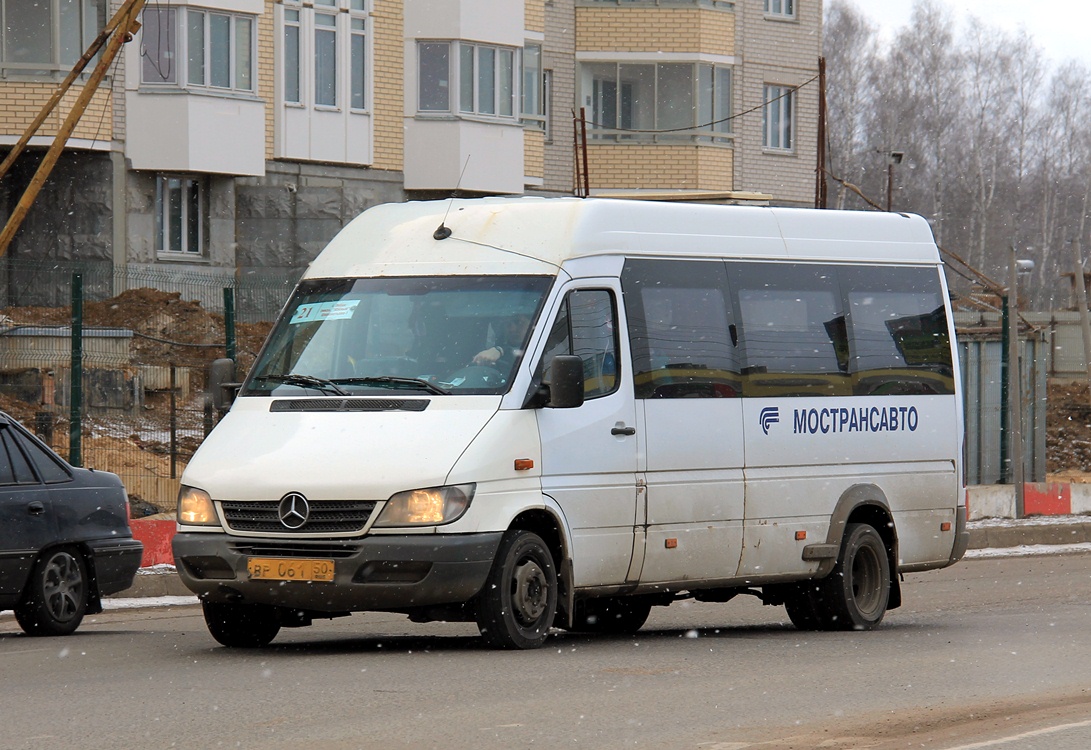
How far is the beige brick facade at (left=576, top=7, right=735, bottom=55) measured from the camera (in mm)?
48219

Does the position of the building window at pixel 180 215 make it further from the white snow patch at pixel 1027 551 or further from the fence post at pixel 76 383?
the fence post at pixel 76 383

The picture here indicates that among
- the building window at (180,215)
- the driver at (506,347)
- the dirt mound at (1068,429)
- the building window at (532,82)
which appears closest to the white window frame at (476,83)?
the building window at (532,82)

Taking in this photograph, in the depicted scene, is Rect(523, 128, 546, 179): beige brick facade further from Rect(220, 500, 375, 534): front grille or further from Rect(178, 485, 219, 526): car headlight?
Rect(220, 500, 375, 534): front grille

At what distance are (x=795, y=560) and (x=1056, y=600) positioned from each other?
398 cm

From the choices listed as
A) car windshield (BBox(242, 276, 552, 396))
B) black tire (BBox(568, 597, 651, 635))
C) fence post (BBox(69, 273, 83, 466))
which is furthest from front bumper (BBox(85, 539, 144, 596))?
fence post (BBox(69, 273, 83, 466))

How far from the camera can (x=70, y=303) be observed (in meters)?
18.6

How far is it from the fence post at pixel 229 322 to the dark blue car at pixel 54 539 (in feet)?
19.4

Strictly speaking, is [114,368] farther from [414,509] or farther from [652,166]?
[652,166]

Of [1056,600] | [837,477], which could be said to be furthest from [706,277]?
[1056,600]

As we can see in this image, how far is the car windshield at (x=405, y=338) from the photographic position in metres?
11.9

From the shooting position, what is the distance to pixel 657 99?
1916 inches

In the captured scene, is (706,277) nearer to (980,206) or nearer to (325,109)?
(325,109)

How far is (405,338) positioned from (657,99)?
1464 inches

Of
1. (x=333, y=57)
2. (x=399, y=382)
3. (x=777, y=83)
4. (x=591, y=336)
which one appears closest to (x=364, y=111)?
(x=333, y=57)
